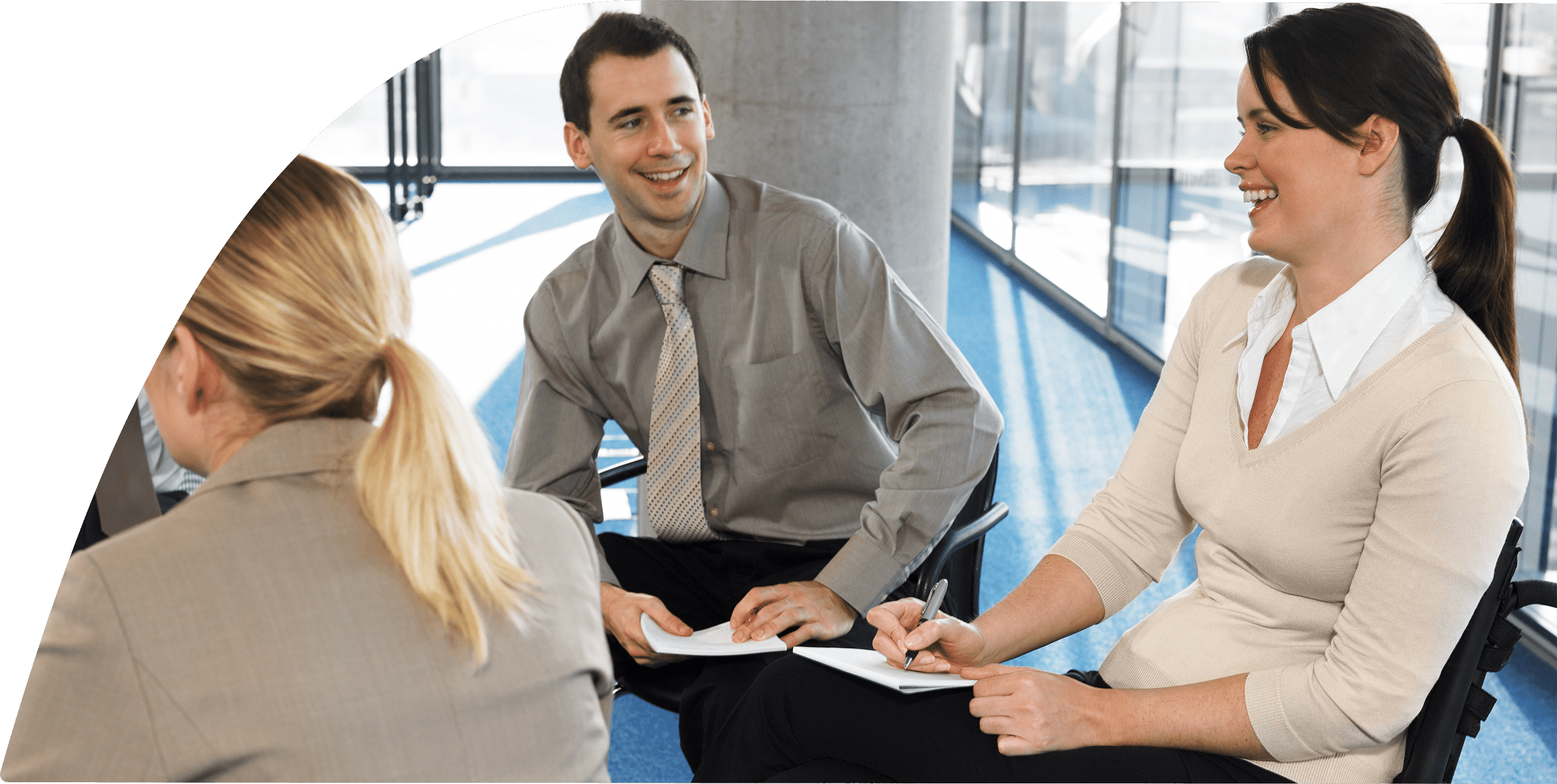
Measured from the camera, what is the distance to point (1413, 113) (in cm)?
134

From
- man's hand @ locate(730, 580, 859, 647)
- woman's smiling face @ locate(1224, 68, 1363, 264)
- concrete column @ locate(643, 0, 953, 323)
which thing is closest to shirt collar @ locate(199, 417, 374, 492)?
man's hand @ locate(730, 580, 859, 647)

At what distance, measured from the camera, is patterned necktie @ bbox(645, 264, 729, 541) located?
2076mm

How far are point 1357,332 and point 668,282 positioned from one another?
109cm

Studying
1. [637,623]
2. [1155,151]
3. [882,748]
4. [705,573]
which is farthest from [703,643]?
[1155,151]

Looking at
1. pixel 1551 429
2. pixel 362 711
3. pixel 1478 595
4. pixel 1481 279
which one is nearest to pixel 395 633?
pixel 362 711

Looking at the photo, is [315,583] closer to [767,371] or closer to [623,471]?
[767,371]

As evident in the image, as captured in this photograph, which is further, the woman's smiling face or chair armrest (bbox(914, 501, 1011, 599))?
chair armrest (bbox(914, 501, 1011, 599))

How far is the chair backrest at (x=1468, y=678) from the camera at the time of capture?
1.29 meters

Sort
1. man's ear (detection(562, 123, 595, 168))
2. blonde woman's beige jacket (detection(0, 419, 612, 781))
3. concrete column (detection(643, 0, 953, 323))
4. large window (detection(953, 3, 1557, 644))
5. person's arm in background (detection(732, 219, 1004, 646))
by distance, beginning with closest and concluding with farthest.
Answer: blonde woman's beige jacket (detection(0, 419, 612, 781)) → person's arm in background (detection(732, 219, 1004, 646)) → man's ear (detection(562, 123, 595, 168)) → concrete column (detection(643, 0, 953, 323)) → large window (detection(953, 3, 1557, 644))

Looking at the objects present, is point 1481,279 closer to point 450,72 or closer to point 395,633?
point 395,633

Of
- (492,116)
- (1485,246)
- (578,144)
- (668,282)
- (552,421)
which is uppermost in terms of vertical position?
(492,116)

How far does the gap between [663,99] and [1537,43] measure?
202 cm

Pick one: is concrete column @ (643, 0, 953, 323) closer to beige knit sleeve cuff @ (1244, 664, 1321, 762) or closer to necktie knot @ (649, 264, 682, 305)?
necktie knot @ (649, 264, 682, 305)

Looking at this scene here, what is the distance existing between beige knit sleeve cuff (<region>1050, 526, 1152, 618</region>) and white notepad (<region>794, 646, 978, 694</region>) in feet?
0.88
